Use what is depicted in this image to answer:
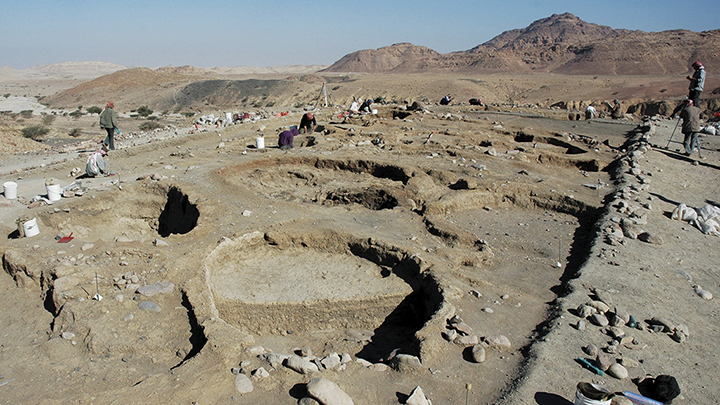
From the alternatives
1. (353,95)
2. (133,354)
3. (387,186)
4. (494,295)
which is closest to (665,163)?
(387,186)

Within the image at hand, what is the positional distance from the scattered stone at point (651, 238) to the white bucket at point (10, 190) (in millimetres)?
9522

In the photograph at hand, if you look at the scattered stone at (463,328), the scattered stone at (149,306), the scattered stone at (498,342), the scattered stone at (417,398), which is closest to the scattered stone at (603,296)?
the scattered stone at (498,342)

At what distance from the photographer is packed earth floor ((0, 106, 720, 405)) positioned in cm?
337

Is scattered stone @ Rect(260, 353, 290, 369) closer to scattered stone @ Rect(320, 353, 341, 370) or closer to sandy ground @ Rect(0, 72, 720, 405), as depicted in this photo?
sandy ground @ Rect(0, 72, 720, 405)

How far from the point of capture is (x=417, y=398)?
299 cm

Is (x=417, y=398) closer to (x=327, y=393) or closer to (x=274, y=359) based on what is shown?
(x=327, y=393)

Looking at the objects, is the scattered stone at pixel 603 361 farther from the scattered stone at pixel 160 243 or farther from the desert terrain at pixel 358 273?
the scattered stone at pixel 160 243

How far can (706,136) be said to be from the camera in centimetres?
1311

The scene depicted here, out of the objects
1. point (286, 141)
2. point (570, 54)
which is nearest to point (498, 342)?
point (286, 141)

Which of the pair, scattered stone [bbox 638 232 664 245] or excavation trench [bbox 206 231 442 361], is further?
scattered stone [bbox 638 232 664 245]

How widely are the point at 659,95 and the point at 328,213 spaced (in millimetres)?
25411

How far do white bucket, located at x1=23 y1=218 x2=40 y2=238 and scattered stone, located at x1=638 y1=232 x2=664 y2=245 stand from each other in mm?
8047

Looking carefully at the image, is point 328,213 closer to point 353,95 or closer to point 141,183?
point 141,183

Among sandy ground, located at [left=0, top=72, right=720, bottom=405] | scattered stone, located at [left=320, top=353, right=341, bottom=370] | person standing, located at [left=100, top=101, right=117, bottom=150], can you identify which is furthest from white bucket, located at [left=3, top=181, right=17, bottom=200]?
scattered stone, located at [left=320, top=353, right=341, bottom=370]
